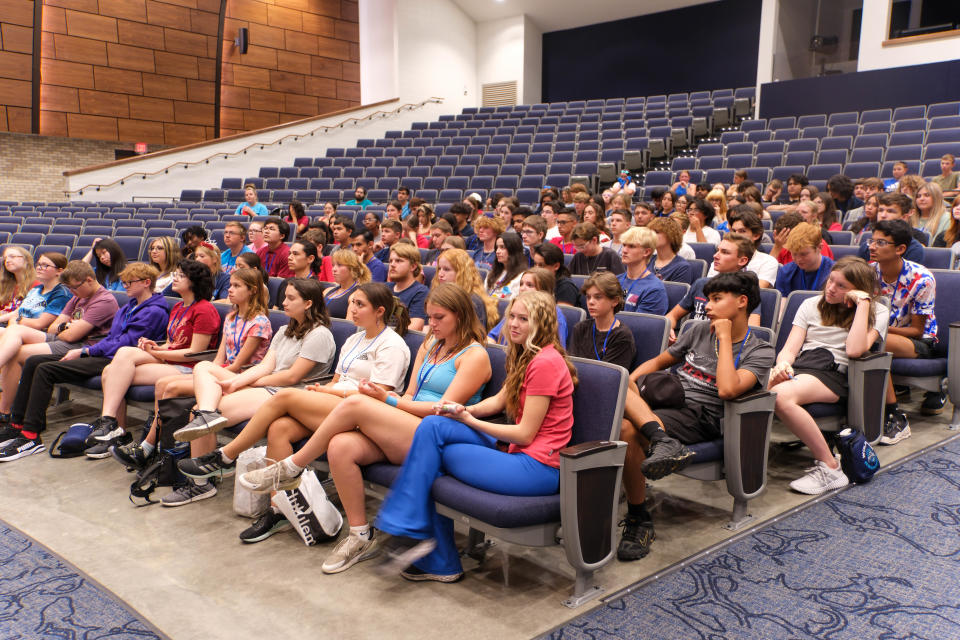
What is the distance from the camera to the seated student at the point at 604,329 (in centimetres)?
239

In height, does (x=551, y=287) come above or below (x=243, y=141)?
below

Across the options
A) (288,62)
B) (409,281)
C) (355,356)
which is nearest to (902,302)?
(409,281)

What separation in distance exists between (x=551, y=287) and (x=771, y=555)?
3.96 feet

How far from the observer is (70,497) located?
2719 millimetres

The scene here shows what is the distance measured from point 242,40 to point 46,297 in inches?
395

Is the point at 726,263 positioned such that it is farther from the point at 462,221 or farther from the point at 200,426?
the point at 462,221

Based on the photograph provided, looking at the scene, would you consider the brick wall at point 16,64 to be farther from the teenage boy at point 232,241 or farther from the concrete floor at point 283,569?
the concrete floor at point 283,569

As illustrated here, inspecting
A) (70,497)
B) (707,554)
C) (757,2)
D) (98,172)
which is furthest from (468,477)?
(757,2)

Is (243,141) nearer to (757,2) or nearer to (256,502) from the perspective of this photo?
(757,2)

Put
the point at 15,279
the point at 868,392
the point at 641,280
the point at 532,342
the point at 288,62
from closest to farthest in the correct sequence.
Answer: the point at 532,342, the point at 868,392, the point at 641,280, the point at 15,279, the point at 288,62

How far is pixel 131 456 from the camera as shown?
2752 mm

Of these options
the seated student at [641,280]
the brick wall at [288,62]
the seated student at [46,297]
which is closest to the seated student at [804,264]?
the seated student at [641,280]

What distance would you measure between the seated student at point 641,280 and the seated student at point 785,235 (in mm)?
921

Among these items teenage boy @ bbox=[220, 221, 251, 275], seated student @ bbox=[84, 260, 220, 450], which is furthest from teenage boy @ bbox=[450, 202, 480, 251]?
seated student @ bbox=[84, 260, 220, 450]
